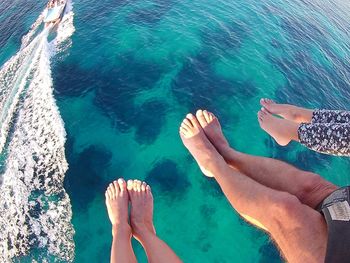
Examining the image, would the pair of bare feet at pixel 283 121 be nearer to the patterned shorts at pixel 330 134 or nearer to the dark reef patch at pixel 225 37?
the patterned shorts at pixel 330 134

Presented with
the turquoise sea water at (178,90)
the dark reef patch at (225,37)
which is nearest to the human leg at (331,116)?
the turquoise sea water at (178,90)

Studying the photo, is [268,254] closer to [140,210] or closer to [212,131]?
[212,131]

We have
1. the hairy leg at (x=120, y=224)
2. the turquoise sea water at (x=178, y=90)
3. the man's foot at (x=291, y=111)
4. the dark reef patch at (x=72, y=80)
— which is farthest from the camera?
the dark reef patch at (x=72, y=80)

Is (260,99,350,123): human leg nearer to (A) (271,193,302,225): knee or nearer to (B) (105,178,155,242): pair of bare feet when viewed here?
(A) (271,193,302,225): knee

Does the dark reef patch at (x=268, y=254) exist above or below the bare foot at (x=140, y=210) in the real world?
below

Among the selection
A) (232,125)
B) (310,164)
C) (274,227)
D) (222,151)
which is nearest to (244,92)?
(232,125)

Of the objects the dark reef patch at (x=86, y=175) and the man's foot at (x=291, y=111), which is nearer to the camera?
the man's foot at (x=291, y=111)
